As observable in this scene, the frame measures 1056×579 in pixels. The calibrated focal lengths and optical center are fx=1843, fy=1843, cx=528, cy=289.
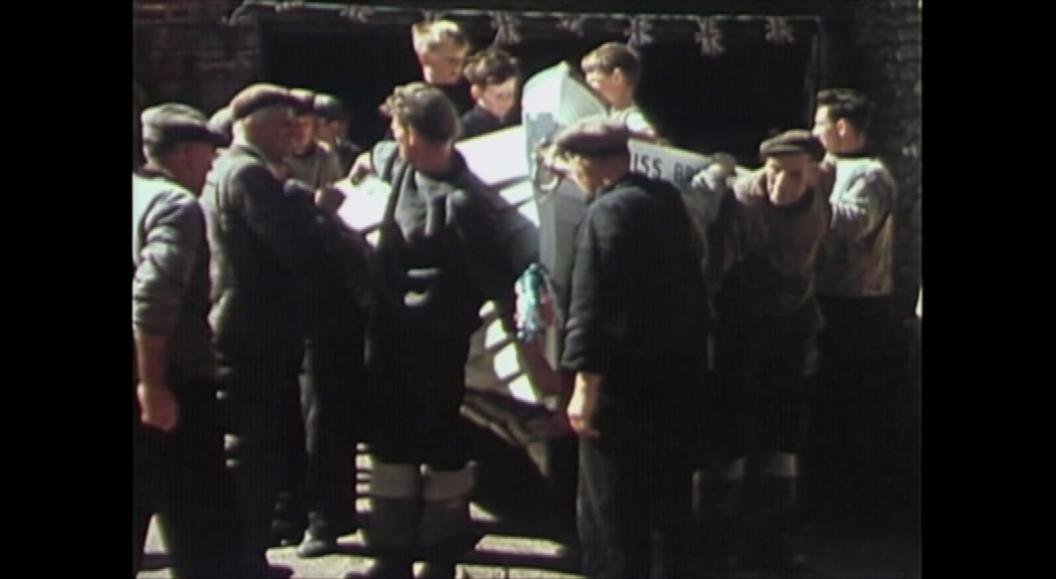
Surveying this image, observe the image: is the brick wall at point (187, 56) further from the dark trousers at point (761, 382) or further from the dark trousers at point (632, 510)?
the dark trousers at point (761, 382)

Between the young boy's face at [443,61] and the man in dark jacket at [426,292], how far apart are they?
0.13ft

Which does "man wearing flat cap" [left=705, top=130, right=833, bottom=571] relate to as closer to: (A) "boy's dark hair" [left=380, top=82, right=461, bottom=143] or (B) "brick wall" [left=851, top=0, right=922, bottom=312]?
(B) "brick wall" [left=851, top=0, right=922, bottom=312]

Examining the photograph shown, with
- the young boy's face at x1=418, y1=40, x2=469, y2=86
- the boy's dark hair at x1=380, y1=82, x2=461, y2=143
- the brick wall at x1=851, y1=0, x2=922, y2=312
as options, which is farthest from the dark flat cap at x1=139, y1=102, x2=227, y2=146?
the brick wall at x1=851, y1=0, x2=922, y2=312

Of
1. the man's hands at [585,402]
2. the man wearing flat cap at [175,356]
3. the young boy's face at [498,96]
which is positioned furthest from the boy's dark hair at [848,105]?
the man wearing flat cap at [175,356]

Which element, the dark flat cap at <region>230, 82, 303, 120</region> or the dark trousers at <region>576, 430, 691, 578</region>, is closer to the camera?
the dark flat cap at <region>230, 82, 303, 120</region>

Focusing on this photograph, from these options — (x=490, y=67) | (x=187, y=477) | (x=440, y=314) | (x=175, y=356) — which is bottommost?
(x=187, y=477)

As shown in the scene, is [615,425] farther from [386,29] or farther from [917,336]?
[386,29]

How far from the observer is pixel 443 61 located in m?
5.15

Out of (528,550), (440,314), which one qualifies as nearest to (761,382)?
(528,550)

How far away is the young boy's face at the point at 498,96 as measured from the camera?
517 centimetres

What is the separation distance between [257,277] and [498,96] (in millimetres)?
843

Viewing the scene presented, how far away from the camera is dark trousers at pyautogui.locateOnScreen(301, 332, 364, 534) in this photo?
17.0 feet

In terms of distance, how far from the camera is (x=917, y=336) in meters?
5.33

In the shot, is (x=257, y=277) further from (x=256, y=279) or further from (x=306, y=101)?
(x=306, y=101)
